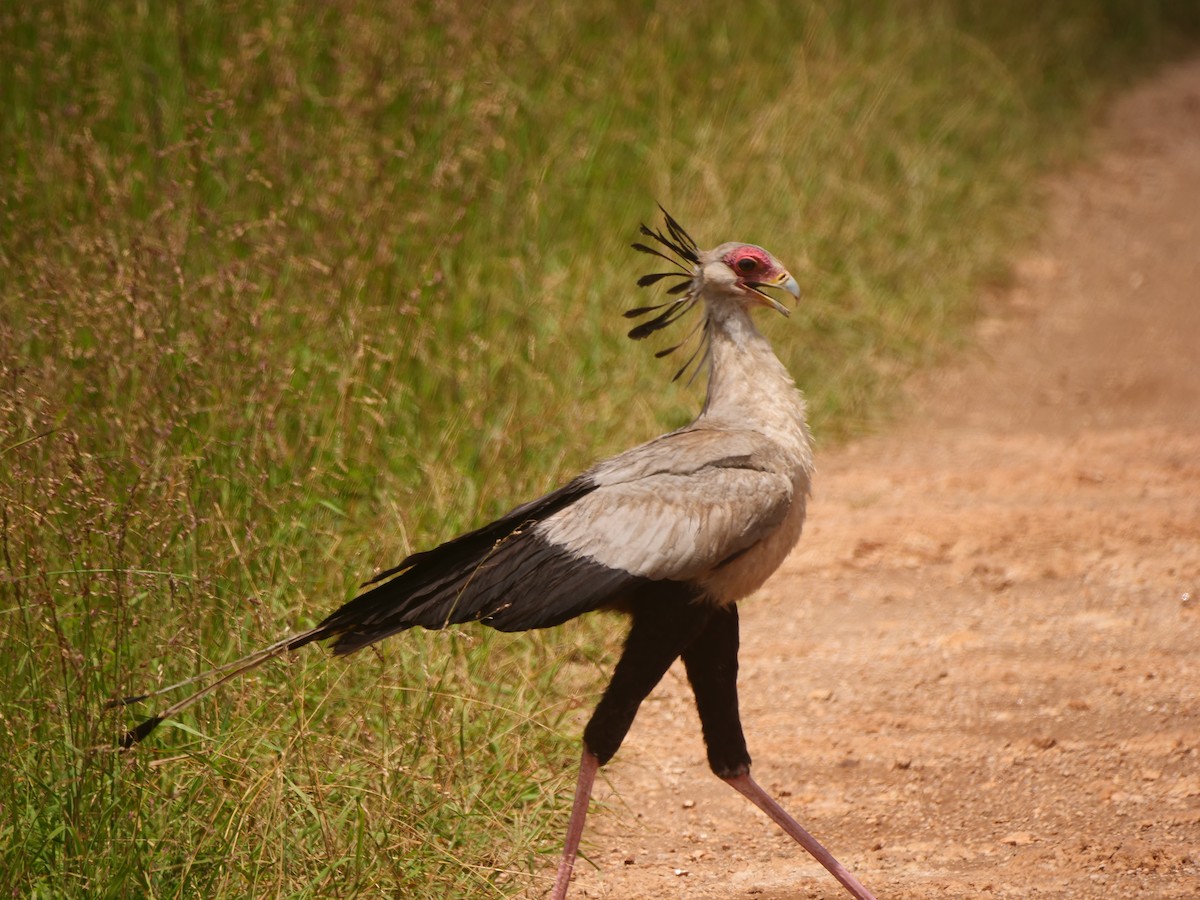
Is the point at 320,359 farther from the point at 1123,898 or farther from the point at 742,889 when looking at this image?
the point at 1123,898

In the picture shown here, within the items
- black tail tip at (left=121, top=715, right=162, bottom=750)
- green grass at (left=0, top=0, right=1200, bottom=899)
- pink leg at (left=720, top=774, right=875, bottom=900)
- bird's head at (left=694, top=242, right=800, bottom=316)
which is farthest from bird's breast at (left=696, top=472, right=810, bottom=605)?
black tail tip at (left=121, top=715, right=162, bottom=750)

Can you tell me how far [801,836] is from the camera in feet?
11.9

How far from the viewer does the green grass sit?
3330 mm

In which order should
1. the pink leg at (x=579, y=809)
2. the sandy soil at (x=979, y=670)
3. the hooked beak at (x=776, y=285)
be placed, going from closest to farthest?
the pink leg at (x=579, y=809) → the sandy soil at (x=979, y=670) → the hooked beak at (x=776, y=285)

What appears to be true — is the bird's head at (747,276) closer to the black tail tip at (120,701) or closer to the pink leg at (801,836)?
the pink leg at (801,836)

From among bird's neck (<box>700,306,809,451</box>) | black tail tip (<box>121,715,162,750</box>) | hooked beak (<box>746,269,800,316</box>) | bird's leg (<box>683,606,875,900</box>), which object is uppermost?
hooked beak (<box>746,269,800,316</box>)

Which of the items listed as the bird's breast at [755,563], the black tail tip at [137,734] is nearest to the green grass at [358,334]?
the black tail tip at [137,734]

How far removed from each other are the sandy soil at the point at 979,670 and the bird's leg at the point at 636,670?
31 cm

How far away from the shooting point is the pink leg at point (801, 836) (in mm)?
3496

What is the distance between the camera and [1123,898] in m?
3.42

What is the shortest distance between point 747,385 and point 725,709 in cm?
87

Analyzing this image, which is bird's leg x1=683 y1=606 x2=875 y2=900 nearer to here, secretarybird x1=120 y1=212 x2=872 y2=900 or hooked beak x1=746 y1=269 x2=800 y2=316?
secretarybird x1=120 y1=212 x2=872 y2=900

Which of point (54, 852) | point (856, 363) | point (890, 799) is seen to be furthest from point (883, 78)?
point (54, 852)

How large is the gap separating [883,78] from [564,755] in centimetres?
583
